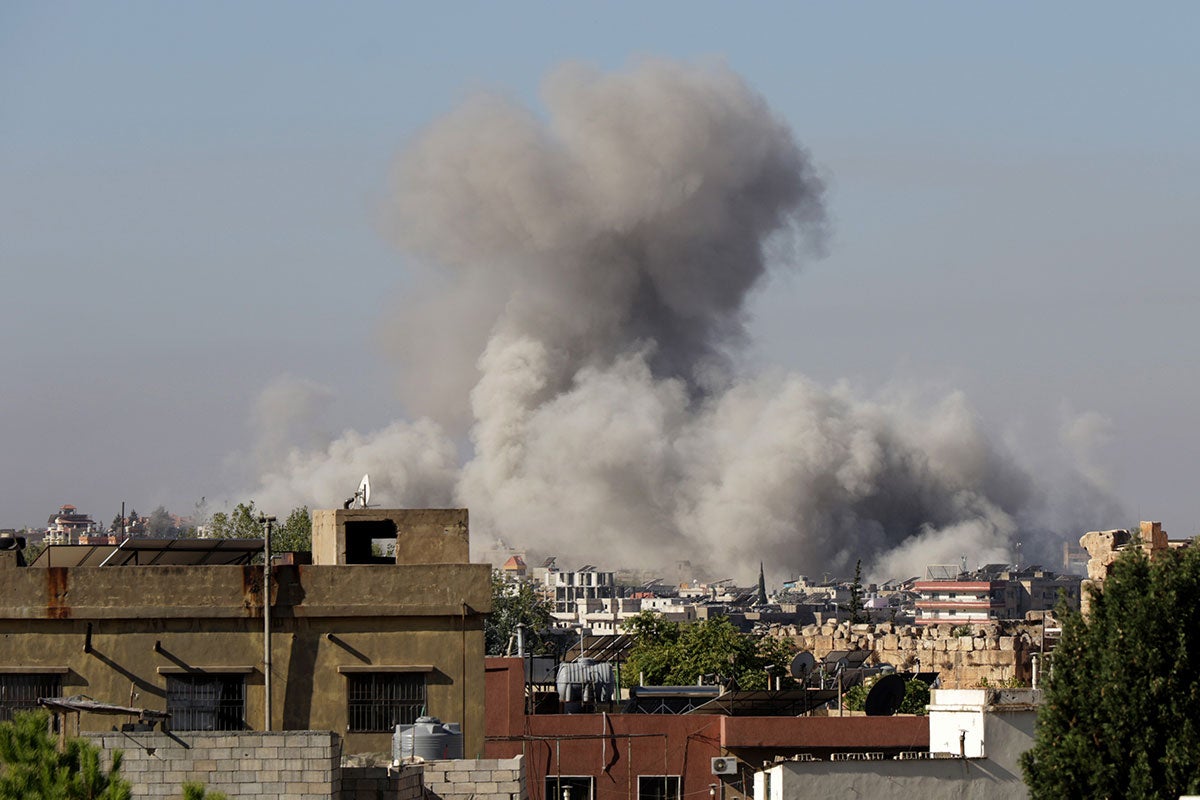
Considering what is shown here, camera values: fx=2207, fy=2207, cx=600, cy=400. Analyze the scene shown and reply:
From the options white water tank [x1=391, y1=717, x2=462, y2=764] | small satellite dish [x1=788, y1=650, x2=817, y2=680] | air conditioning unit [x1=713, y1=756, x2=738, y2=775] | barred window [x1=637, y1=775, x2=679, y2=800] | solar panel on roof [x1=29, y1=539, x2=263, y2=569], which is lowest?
barred window [x1=637, y1=775, x2=679, y2=800]

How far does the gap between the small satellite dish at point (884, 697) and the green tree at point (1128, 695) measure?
17.4 feet

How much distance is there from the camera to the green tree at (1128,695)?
12.3 meters

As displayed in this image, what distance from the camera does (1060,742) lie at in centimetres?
1255

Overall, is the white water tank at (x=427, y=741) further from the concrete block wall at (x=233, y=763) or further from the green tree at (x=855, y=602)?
the green tree at (x=855, y=602)

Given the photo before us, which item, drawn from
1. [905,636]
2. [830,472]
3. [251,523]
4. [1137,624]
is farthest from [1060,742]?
[830,472]

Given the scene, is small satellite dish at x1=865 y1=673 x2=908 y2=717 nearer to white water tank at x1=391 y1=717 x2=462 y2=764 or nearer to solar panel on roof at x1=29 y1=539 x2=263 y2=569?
white water tank at x1=391 y1=717 x2=462 y2=764

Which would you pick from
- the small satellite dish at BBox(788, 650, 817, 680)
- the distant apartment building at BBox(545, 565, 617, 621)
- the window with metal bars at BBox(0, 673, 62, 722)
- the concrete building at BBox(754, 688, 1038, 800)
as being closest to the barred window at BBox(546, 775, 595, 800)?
the concrete building at BBox(754, 688, 1038, 800)

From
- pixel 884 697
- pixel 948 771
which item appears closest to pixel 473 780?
pixel 948 771

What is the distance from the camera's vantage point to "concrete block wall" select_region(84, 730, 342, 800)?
12.3 meters

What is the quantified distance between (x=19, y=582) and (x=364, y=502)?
10.8 ft

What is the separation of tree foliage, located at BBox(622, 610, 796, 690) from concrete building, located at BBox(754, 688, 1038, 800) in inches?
754

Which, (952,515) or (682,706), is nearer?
(682,706)

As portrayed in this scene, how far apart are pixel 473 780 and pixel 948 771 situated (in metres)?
3.04

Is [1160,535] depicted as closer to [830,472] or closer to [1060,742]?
[1060,742]
